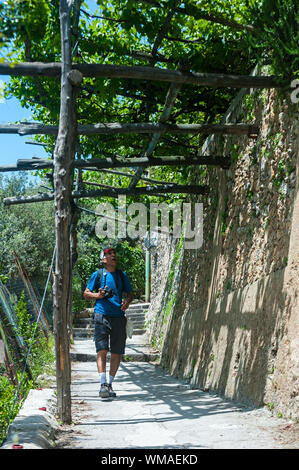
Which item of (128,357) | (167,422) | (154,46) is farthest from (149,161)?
(128,357)

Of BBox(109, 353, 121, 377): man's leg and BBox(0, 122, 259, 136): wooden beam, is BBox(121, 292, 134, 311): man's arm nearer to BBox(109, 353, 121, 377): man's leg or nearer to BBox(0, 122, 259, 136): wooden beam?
BBox(109, 353, 121, 377): man's leg

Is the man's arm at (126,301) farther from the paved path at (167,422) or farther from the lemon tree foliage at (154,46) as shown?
the lemon tree foliage at (154,46)

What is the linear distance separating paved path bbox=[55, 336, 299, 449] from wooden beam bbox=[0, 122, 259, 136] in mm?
2919

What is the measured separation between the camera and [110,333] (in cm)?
648

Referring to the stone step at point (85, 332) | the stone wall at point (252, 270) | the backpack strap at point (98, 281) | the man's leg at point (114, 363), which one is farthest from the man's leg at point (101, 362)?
the stone step at point (85, 332)

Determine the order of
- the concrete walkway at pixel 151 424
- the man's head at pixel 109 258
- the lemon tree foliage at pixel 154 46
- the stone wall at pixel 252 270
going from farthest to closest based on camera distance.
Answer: the man's head at pixel 109 258
the lemon tree foliage at pixel 154 46
the stone wall at pixel 252 270
the concrete walkway at pixel 151 424

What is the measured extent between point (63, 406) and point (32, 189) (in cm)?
1793

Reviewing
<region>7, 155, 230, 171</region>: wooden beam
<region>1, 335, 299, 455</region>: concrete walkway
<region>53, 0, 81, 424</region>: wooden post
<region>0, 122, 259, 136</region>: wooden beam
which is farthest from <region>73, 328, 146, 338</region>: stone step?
<region>53, 0, 81, 424</region>: wooden post

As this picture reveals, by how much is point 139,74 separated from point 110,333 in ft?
9.93

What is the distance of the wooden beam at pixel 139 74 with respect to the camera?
4762 millimetres

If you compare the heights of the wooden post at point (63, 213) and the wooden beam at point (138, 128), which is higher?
the wooden beam at point (138, 128)

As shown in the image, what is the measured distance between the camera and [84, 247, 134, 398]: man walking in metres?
6.39

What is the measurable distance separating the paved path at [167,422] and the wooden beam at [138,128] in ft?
9.58

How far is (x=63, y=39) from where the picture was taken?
4.75 meters
